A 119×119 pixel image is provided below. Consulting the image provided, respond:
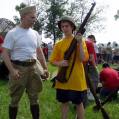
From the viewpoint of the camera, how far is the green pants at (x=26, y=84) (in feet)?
23.1

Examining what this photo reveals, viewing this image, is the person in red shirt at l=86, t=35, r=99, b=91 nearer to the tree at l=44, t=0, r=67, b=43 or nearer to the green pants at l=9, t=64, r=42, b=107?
the green pants at l=9, t=64, r=42, b=107

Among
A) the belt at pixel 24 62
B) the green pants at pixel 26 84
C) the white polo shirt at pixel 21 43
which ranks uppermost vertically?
the white polo shirt at pixel 21 43

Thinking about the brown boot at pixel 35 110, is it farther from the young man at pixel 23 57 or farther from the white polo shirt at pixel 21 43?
the white polo shirt at pixel 21 43

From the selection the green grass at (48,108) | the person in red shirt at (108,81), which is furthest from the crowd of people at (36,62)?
the person in red shirt at (108,81)

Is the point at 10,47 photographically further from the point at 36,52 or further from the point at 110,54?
the point at 110,54

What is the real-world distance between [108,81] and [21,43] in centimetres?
483

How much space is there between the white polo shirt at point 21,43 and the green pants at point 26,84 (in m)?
0.18

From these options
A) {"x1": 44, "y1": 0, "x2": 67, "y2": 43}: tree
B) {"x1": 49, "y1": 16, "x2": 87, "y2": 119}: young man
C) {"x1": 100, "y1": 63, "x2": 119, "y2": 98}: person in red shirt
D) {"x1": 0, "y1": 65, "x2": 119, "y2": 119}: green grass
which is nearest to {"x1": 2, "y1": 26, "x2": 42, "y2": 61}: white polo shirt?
{"x1": 49, "y1": 16, "x2": 87, "y2": 119}: young man

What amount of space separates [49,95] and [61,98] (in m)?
4.43

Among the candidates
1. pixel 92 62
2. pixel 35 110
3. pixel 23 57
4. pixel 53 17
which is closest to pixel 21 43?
pixel 23 57

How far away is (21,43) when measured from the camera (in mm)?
6949

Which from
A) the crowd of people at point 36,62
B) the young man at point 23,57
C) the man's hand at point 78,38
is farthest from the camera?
the young man at point 23,57

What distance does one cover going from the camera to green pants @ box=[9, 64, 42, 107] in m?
7.04

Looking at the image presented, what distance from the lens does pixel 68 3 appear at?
5709 cm
